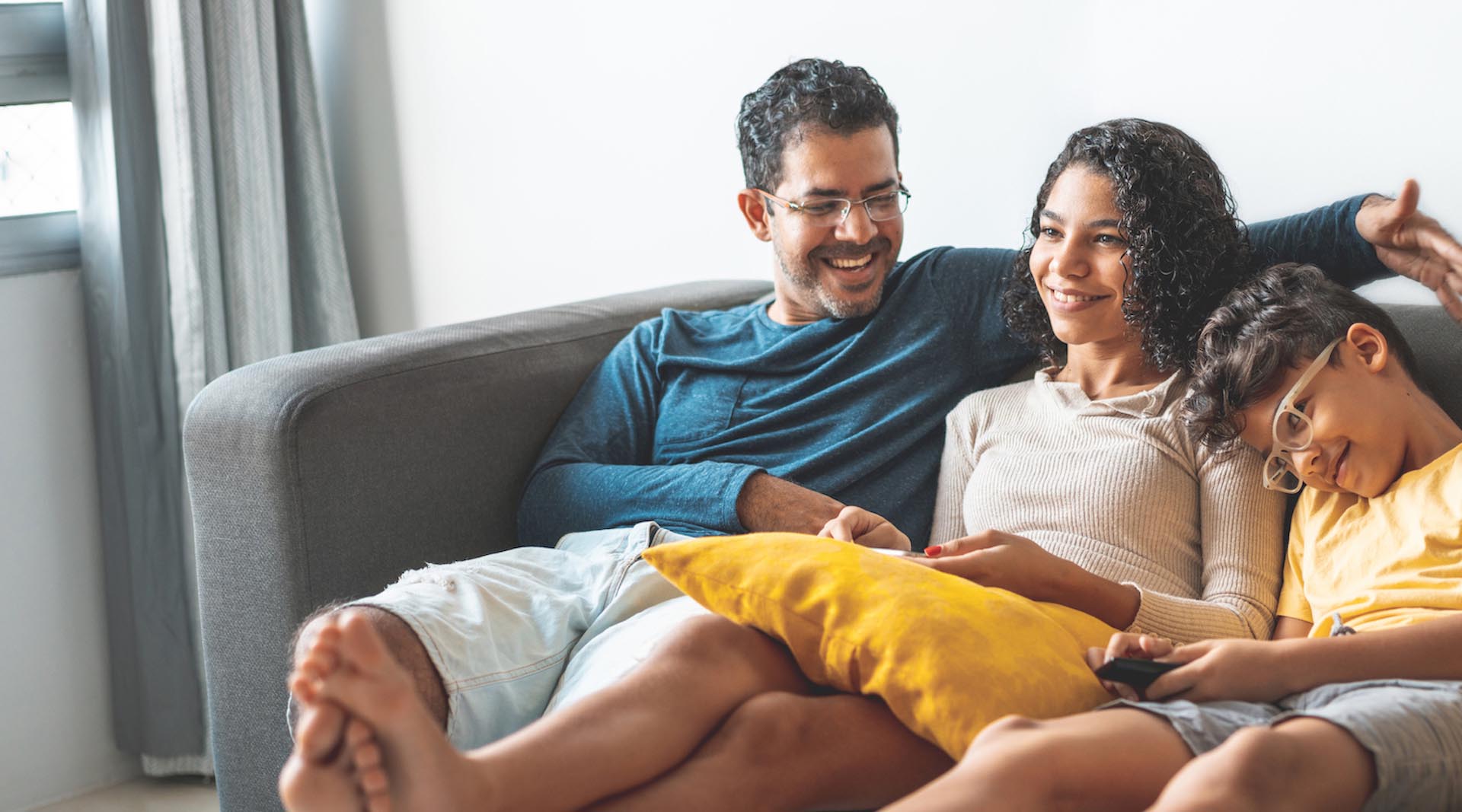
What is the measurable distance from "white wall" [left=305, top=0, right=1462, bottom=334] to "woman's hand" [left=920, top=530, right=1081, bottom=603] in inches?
29.5

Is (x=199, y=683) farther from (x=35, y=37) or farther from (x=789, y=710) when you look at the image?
(x=789, y=710)

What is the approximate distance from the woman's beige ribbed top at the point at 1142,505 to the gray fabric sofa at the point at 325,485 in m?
0.28

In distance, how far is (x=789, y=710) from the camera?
1.21 meters

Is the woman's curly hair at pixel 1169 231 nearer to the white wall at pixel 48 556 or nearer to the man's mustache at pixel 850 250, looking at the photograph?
the man's mustache at pixel 850 250

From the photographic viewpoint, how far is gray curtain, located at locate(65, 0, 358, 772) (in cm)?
259

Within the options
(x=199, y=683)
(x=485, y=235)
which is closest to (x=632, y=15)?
(x=485, y=235)

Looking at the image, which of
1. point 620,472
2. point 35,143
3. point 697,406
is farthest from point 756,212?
point 35,143

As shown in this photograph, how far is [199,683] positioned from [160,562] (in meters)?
0.26

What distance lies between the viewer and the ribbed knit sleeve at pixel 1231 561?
140cm

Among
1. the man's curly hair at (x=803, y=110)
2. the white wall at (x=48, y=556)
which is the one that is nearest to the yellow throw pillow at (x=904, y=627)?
the man's curly hair at (x=803, y=110)

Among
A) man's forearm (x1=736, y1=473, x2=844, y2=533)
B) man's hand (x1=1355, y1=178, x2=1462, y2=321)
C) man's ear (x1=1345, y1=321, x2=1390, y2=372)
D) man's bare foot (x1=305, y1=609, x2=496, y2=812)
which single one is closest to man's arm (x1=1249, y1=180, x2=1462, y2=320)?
man's hand (x1=1355, y1=178, x2=1462, y2=321)

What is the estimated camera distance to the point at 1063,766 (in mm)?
998

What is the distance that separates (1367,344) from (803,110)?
2.82ft

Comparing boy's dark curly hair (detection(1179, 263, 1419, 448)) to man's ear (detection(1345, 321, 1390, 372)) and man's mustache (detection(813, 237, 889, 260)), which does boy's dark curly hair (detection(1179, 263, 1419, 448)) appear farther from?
man's mustache (detection(813, 237, 889, 260))
